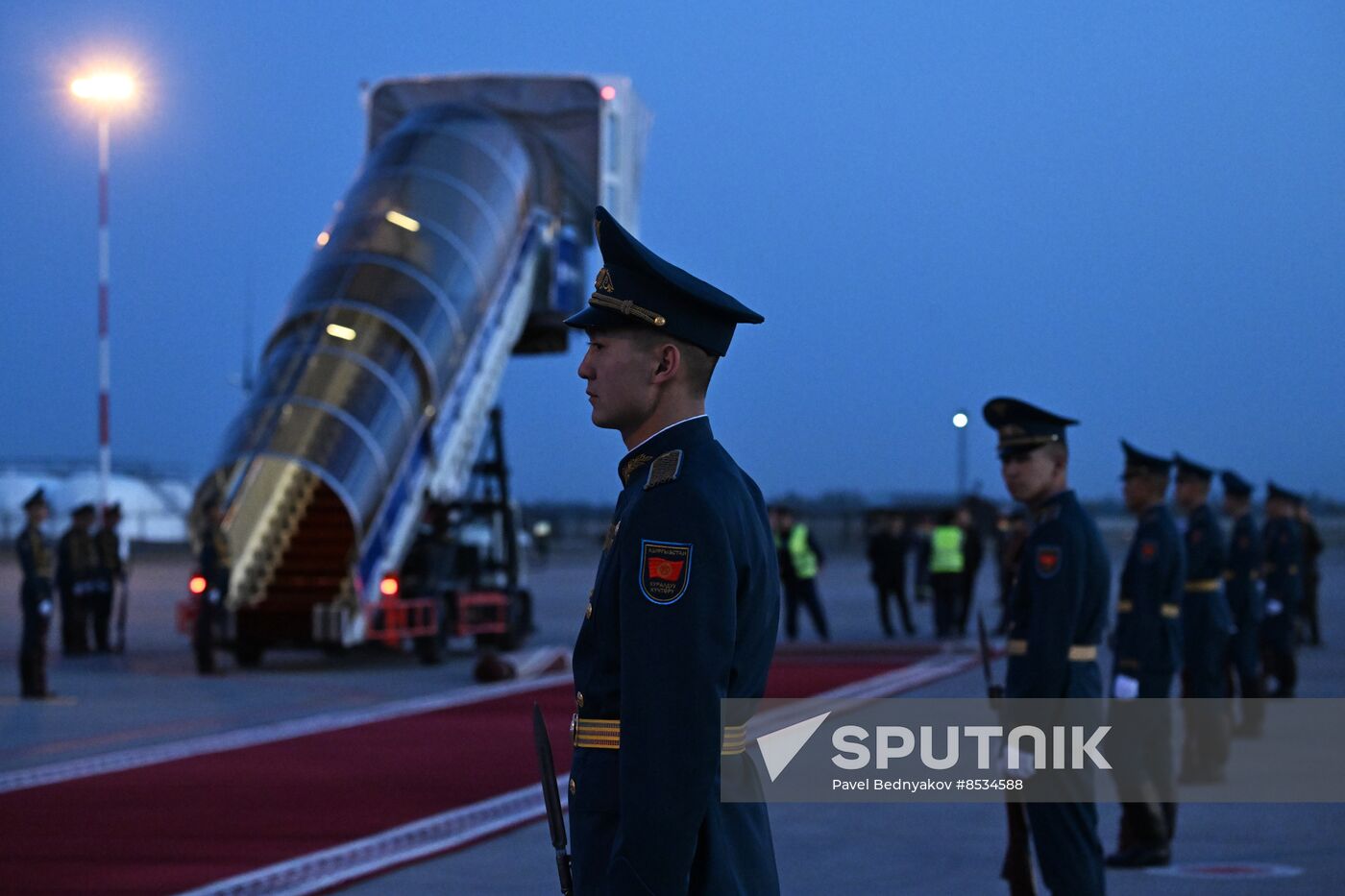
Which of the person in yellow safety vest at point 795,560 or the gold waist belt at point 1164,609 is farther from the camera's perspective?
the person in yellow safety vest at point 795,560

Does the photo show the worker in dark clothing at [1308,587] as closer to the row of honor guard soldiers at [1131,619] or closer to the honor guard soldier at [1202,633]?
the row of honor guard soldiers at [1131,619]

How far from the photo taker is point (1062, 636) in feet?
18.6

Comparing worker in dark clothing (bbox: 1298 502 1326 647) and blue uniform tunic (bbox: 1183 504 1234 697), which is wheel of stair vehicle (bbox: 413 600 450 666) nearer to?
blue uniform tunic (bbox: 1183 504 1234 697)

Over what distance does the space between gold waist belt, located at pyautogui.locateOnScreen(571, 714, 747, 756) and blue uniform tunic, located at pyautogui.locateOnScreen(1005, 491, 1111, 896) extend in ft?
9.29

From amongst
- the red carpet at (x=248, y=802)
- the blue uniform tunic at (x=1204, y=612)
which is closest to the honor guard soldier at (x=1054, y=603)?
the red carpet at (x=248, y=802)

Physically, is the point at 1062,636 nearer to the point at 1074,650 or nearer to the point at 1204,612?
the point at 1074,650

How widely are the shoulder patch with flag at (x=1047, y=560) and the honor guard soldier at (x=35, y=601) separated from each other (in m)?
10.3

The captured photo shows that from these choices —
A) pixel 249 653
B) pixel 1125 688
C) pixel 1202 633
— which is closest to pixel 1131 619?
pixel 1125 688

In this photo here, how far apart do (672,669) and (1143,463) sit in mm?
5934

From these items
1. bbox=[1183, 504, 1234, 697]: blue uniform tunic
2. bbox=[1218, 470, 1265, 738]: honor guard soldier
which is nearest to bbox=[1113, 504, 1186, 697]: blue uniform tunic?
bbox=[1183, 504, 1234, 697]: blue uniform tunic

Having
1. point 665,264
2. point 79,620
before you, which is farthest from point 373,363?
point 665,264

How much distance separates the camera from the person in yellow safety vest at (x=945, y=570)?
2155cm

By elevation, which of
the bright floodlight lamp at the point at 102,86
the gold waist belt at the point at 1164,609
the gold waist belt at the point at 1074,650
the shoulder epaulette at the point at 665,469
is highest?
the bright floodlight lamp at the point at 102,86

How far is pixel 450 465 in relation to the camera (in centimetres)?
1866
